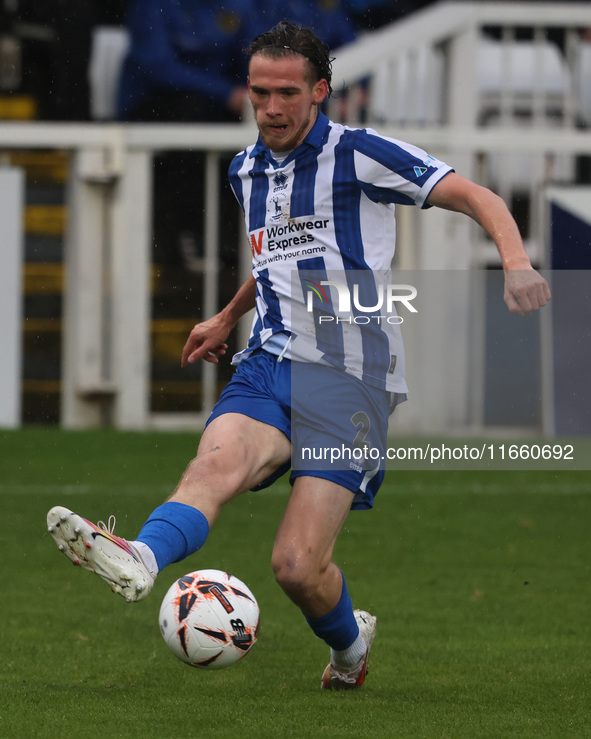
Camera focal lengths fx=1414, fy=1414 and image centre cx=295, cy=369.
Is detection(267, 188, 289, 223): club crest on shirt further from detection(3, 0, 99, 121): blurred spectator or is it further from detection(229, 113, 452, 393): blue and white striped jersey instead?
detection(3, 0, 99, 121): blurred spectator

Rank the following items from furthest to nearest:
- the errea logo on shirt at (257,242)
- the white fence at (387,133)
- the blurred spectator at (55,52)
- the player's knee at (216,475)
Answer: the blurred spectator at (55,52) < the white fence at (387,133) < the errea logo on shirt at (257,242) < the player's knee at (216,475)

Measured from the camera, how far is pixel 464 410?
1095cm

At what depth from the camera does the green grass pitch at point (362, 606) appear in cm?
377

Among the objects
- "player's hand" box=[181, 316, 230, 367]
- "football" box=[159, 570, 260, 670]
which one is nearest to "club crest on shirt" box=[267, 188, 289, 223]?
"player's hand" box=[181, 316, 230, 367]

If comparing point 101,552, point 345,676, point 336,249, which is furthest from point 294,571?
point 336,249

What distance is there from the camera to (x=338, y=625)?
4.07 metres

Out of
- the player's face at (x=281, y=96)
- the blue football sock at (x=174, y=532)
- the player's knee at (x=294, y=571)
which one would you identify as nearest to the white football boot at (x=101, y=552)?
the blue football sock at (x=174, y=532)

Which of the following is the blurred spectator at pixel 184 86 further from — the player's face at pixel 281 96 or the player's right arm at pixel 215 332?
the player's face at pixel 281 96

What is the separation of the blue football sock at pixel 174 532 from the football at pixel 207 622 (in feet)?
0.46

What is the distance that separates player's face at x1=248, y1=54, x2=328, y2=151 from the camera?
3.90 m

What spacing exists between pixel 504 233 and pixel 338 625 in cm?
126

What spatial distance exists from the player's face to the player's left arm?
1.44ft

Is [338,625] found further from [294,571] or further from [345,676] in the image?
[294,571]

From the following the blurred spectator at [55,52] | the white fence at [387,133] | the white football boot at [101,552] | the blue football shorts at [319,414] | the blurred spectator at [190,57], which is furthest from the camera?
the blurred spectator at [55,52]
